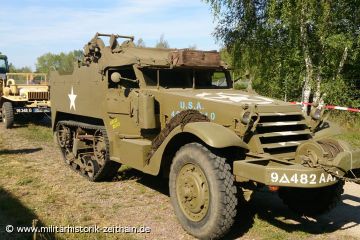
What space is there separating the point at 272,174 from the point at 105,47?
11.9 ft

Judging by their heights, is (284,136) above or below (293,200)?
above

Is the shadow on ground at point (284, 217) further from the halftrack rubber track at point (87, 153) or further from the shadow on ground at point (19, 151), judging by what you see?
the shadow on ground at point (19, 151)

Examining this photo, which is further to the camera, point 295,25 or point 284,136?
point 295,25

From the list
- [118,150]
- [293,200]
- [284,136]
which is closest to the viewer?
[284,136]

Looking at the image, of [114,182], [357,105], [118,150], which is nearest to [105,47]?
[118,150]

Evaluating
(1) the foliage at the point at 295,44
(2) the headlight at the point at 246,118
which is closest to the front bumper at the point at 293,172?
(2) the headlight at the point at 246,118

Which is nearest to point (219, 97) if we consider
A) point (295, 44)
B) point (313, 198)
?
point (313, 198)

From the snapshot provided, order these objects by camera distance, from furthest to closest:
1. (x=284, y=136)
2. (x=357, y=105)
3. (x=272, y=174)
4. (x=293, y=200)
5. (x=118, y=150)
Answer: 1. (x=357, y=105)
2. (x=118, y=150)
3. (x=293, y=200)
4. (x=284, y=136)
5. (x=272, y=174)

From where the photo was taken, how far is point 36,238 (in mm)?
4512

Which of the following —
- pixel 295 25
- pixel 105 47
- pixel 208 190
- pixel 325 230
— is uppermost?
pixel 295 25

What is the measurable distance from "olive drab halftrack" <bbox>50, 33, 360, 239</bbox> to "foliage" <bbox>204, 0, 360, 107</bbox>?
6.13m

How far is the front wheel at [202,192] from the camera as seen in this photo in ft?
14.6

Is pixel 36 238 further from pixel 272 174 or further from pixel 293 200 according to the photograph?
pixel 293 200

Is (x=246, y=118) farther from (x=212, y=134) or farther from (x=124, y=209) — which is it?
(x=124, y=209)
